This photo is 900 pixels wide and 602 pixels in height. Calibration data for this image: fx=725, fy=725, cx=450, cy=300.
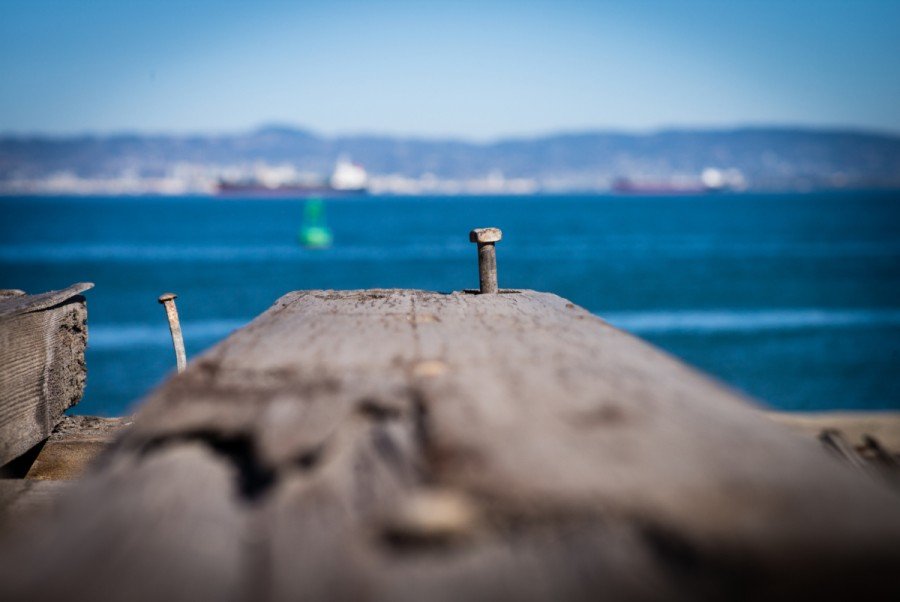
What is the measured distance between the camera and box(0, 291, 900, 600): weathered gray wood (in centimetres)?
74

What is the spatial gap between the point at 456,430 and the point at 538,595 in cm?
26

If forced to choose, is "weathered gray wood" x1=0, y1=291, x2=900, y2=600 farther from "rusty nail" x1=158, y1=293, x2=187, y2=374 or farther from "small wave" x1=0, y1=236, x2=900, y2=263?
"small wave" x1=0, y1=236, x2=900, y2=263

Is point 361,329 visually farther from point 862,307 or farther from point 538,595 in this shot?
point 862,307

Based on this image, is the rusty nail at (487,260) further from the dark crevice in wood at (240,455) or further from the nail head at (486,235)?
the dark crevice in wood at (240,455)

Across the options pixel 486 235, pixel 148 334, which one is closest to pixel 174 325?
pixel 486 235

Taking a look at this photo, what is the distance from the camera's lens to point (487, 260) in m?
2.65

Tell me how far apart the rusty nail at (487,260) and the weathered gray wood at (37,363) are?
1353mm

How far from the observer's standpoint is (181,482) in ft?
2.91

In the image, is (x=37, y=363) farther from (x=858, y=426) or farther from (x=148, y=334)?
(x=148, y=334)

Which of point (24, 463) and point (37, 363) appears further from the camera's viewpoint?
point (24, 463)

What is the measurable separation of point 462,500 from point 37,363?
1.73 m

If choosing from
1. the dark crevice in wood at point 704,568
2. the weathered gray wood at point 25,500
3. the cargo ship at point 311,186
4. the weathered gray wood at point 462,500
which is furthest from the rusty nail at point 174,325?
the cargo ship at point 311,186

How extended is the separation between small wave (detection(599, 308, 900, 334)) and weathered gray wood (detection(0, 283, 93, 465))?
24.2 meters

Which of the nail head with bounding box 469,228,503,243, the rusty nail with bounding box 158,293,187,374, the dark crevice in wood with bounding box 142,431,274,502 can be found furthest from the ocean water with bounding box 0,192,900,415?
the dark crevice in wood with bounding box 142,431,274,502
